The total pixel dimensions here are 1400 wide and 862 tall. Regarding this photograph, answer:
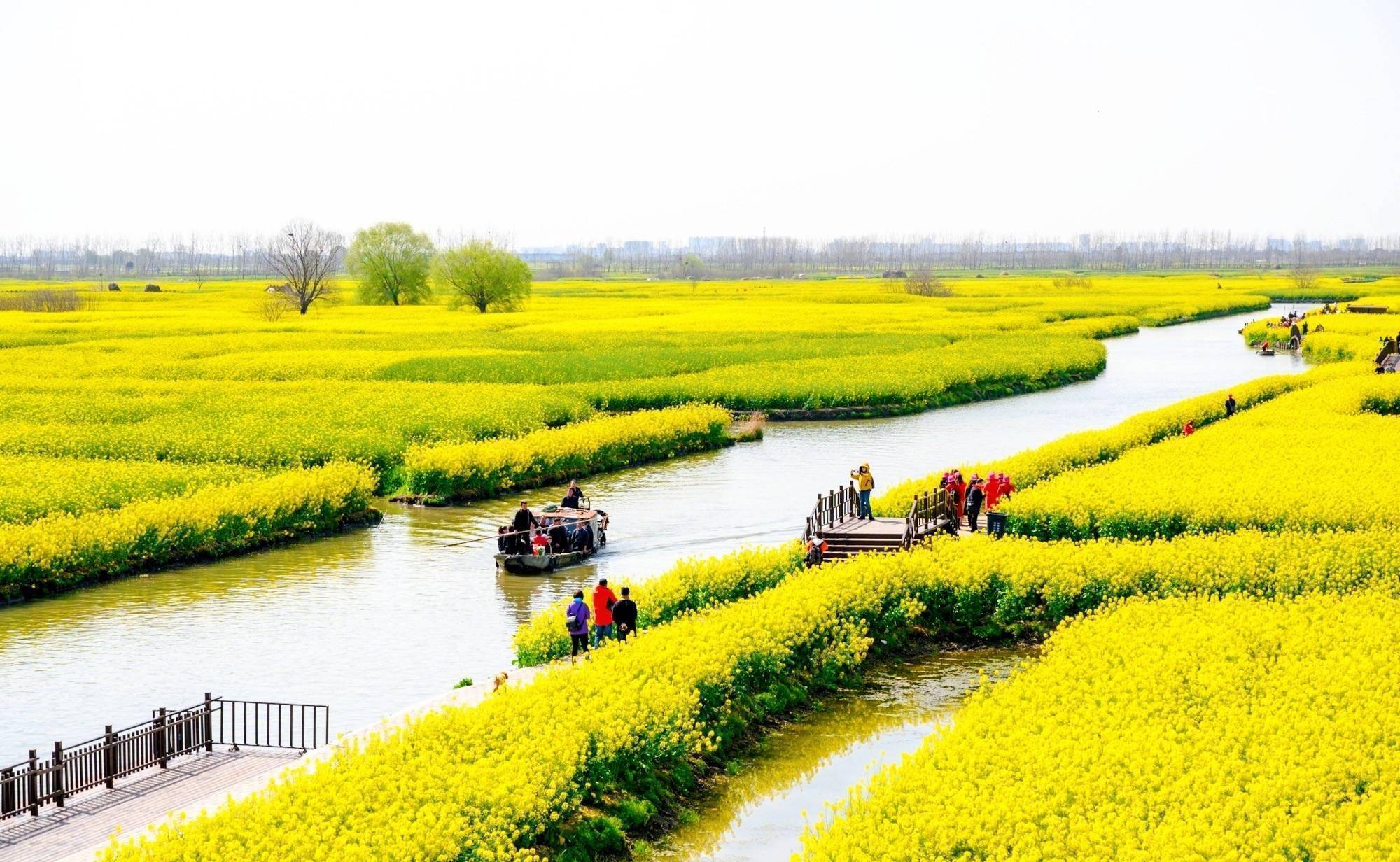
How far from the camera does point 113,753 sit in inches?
760

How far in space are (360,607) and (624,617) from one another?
30.8ft

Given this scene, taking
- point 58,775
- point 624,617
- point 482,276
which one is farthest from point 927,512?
point 482,276

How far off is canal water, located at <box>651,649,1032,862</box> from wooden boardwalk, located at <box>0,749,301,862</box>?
19.4ft

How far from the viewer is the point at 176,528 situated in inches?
1417

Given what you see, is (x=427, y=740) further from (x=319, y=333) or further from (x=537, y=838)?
(x=319, y=333)

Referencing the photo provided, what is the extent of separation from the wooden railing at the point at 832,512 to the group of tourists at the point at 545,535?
18.1 ft

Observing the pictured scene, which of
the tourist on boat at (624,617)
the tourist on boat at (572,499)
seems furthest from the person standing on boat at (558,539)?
the tourist on boat at (624,617)

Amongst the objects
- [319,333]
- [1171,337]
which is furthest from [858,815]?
[1171,337]

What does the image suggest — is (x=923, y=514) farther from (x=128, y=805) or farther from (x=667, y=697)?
(x=128, y=805)

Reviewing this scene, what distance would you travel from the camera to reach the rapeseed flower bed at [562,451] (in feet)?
150

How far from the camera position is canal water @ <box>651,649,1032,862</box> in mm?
19109

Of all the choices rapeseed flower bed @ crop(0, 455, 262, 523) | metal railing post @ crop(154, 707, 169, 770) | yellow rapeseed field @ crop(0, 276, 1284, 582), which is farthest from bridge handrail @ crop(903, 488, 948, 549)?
rapeseed flower bed @ crop(0, 455, 262, 523)

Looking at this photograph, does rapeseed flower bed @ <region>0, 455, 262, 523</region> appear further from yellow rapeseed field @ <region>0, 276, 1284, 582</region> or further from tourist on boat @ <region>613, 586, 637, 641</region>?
tourist on boat @ <region>613, 586, 637, 641</region>

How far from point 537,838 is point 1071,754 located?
6482mm
